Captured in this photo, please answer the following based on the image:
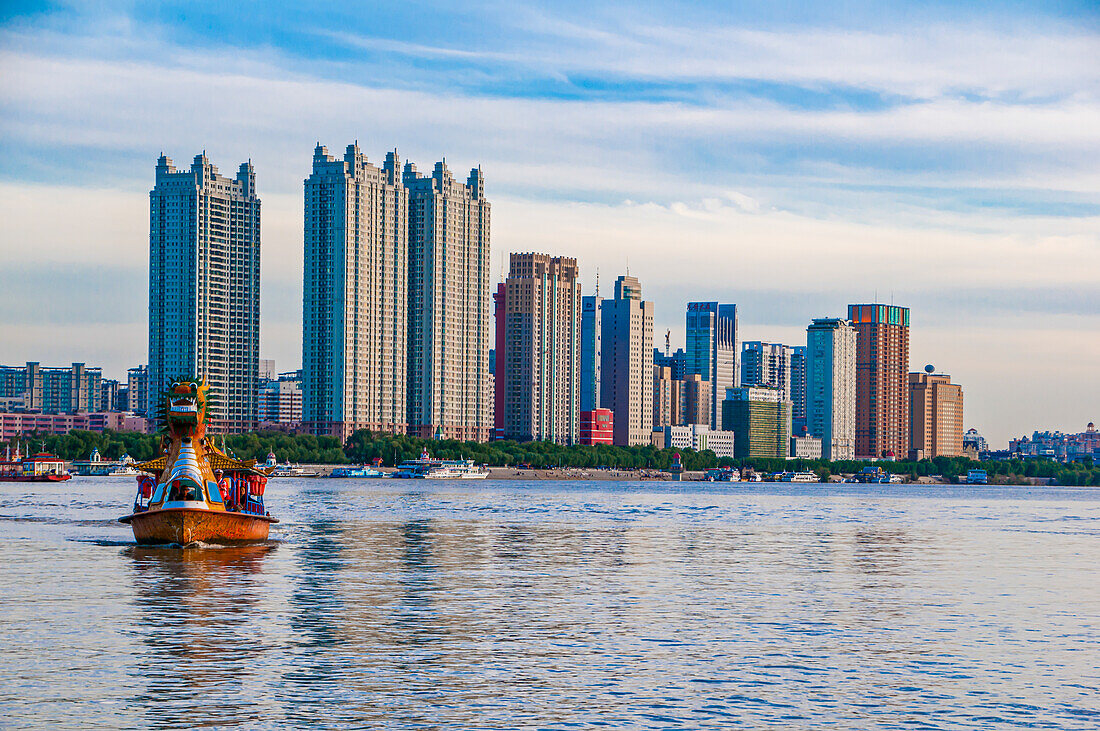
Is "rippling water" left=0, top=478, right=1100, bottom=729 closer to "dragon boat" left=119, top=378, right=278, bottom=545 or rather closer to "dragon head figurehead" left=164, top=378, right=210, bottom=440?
"dragon boat" left=119, top=378, right=278, bottom=545

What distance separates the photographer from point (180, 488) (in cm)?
7388

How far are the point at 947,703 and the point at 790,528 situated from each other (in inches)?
3268

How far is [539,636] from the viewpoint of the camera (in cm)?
A: 4397

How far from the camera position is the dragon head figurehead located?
242 ft

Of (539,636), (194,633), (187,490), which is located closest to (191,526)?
(187,490)

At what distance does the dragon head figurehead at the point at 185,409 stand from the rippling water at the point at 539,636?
6271 mm

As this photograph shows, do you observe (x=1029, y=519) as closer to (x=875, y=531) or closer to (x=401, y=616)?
(x=875, y=531)

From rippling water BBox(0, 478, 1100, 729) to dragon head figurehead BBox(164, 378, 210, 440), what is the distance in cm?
627

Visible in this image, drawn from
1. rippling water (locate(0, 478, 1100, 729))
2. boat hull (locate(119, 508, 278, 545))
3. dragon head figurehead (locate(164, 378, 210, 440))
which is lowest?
rippling water (locate(0, 478, 1100, 729))

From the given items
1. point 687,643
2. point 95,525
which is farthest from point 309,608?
point 95,525

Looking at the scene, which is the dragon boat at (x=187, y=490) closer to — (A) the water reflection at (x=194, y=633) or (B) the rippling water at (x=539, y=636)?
(B) the rippling water at (x=539, y=636)

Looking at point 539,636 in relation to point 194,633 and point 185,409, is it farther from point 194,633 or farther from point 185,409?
point 185,409

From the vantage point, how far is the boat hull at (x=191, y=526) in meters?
73.8

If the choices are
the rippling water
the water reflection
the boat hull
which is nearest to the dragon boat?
the boat hull
